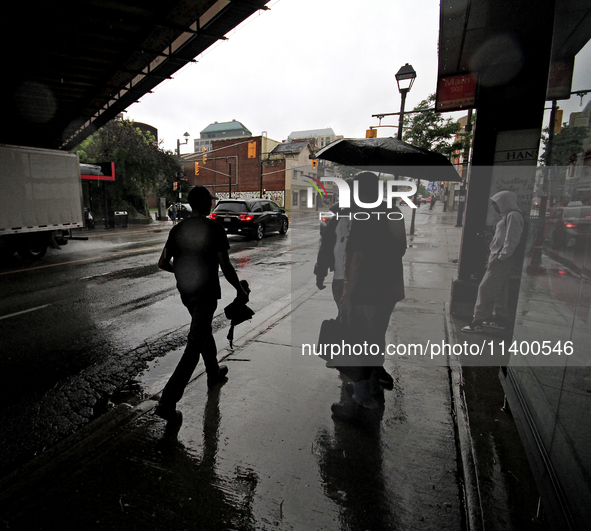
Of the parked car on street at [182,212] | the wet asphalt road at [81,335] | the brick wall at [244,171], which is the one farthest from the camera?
the brick wall at [244,171]

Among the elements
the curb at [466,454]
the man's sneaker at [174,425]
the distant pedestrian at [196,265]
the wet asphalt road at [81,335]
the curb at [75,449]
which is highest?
the distant pedestrian at [196,265]

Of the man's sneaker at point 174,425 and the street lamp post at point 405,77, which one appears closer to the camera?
the man's sneaker at point 174,425

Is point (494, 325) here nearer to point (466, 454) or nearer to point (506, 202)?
point (506, 202)

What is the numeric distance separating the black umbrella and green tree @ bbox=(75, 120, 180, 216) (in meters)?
28.1

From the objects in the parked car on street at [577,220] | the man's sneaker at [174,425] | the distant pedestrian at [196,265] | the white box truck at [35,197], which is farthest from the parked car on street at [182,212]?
the white box truck at [35,197]

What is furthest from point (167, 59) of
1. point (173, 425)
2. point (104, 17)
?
point (173, 425)

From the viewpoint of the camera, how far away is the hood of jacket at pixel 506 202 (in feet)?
14.6

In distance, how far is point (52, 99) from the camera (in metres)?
13.6

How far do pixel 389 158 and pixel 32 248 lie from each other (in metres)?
12.7

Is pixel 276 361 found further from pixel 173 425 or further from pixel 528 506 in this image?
pixel 528 506

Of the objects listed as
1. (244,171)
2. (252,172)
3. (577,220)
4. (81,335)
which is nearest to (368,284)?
(577,220)

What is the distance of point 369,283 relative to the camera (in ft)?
10.2

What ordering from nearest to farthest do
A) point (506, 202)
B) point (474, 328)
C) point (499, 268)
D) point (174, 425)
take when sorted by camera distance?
point (174, 425) → point (506, 202) → point (499, 268) → point (474, 328)

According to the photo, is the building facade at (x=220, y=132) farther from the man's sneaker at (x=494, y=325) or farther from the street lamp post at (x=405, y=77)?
the man's sneaker at (x=494, y=325)
